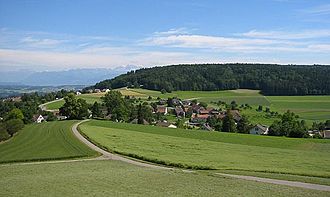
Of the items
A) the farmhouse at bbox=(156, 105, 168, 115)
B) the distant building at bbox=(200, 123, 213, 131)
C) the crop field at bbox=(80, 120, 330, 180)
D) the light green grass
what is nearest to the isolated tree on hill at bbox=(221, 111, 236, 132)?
the distant building at bbox=(200, 123, 213, 131)

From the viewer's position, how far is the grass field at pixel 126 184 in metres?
21.7

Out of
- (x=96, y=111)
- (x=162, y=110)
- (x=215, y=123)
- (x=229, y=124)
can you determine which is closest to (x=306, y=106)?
(x=215, y=123)

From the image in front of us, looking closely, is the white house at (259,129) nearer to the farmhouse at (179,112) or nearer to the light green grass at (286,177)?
the farmhouse at (179,112)

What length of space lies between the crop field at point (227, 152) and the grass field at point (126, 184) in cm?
738

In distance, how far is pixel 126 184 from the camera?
24.2 m

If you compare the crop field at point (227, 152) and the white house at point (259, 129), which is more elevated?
the crop field at point (227, 152)

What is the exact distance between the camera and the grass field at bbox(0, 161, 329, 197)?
2167 centimetres

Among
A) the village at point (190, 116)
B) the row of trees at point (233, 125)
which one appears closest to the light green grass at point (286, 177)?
the row of trees at point (233, 125)

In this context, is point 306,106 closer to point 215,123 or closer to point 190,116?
point 190,116

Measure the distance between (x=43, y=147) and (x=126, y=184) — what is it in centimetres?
2641

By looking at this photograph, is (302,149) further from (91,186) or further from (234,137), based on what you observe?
(91,186)

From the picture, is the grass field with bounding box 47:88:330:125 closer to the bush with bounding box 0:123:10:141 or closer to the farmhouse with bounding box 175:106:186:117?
the farmhouse with bounding box 175:106:186:117

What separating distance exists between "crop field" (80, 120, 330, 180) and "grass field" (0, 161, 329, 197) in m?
7.38

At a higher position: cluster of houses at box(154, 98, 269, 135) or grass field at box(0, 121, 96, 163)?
grass field at box(0, 121, 96, 163)
